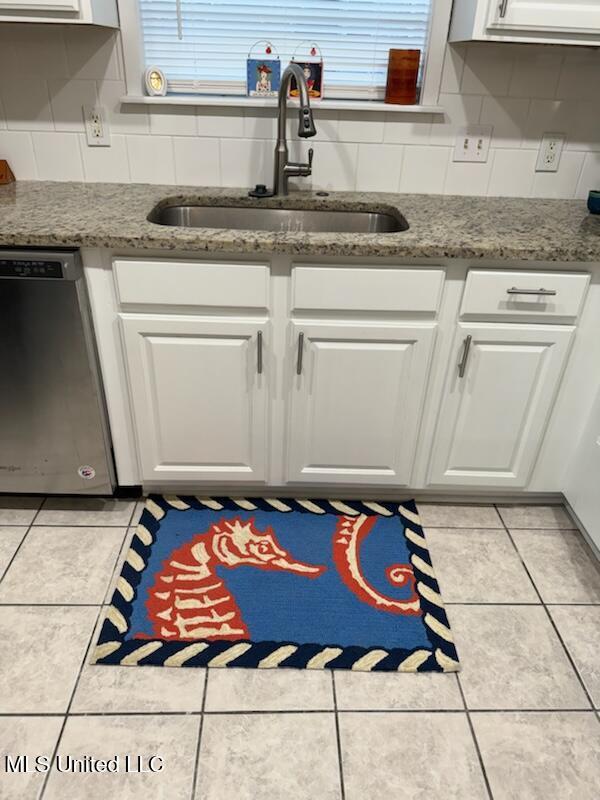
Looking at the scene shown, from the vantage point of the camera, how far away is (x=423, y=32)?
6.47 ft

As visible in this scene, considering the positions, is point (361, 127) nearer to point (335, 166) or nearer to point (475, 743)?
point (335, 166)

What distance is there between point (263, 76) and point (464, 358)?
1.16 meters

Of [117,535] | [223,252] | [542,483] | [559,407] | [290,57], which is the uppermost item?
[290,57]

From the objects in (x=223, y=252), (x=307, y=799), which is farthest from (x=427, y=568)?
(x=223, y=252)

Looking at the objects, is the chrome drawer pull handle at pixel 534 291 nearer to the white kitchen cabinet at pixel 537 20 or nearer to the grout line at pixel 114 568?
the white kitchen cabinet at pixel 537 20

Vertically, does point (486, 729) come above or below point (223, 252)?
below

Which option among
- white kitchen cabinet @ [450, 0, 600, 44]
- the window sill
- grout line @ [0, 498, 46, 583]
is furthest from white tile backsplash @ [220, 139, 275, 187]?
grout line @ [0, 498, 46, 583]

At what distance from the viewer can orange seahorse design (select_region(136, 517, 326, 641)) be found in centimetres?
156

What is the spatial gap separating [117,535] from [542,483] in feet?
4.69

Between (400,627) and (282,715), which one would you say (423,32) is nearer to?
(400,627)

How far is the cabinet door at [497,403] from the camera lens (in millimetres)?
1695

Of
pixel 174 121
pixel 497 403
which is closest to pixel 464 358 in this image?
pixel 497 403

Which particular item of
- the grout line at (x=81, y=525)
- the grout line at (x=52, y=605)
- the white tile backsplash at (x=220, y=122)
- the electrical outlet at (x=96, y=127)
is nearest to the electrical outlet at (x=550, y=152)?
the white tile backsplash at (x=220, y=122)

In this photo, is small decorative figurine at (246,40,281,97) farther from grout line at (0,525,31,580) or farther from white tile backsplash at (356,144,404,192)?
grout line at (0,525,31,580)
